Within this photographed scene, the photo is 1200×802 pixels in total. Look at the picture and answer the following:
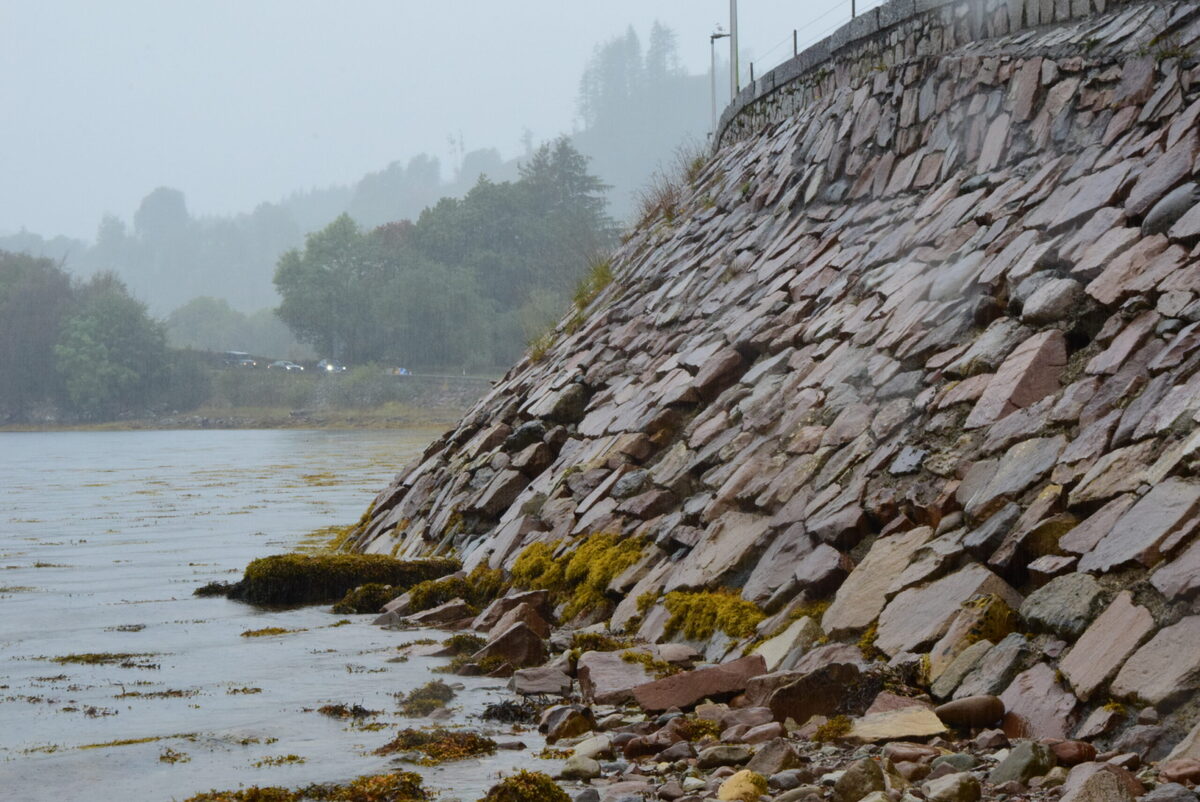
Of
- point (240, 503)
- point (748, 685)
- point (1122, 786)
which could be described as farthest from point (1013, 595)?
point (240, 503)

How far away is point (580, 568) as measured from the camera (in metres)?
8.17

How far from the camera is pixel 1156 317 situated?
231 inches

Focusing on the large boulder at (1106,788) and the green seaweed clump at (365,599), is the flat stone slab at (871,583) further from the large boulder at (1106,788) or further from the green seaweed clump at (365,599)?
the green seaweed clump at (365,599)

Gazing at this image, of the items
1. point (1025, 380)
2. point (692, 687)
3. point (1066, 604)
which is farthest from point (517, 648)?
point (1066, 604)

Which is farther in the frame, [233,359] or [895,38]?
[233,359]

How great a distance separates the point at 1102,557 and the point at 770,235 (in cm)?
679

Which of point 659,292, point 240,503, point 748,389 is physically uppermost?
point 659,292

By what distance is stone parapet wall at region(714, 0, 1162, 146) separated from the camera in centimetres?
933

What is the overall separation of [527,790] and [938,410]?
3312mm

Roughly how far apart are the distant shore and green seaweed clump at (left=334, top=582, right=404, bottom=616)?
58.9 metres

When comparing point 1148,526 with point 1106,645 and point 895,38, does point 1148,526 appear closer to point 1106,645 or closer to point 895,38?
point 1106,645

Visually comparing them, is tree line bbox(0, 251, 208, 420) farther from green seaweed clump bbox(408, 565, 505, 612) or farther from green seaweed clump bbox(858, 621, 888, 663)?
green seaweed clump bbox(858, 621, 888, 663)

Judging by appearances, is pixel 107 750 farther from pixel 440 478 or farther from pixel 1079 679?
pixel 440 478

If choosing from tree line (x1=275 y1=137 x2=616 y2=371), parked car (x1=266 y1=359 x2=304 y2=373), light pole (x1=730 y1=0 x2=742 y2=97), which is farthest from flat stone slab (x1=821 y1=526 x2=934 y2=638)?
parked car (x1=266 y1=359 x2=304 y2=373)
